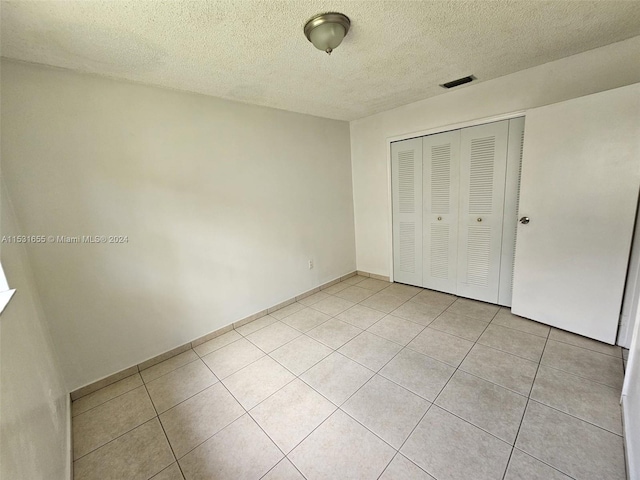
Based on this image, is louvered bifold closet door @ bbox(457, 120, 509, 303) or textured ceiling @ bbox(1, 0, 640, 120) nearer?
textured ceiling @ bbox(1, 0, 640, 120)

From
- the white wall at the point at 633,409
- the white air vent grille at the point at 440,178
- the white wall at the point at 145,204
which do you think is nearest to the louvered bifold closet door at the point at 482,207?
the white air vent grille at the point at 440,178

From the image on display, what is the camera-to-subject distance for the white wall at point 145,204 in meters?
1.68

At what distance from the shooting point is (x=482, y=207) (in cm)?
273

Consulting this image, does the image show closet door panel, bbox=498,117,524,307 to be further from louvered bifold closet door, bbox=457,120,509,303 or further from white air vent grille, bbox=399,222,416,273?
white air vent grille, bbox=399,222,416,273

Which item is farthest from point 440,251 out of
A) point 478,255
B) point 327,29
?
point 327,29

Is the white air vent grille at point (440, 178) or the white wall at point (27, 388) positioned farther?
the white air vent grille at point (440, 178)

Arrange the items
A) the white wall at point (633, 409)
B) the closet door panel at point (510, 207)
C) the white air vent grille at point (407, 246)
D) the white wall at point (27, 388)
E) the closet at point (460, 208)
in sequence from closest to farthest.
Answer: the white wall at point (27, 388) < the white wall at point (633, 409) < the closet door panel at point (510, 207) < the closet at point (460, 208) < the white air vent grille at point (407, 246)

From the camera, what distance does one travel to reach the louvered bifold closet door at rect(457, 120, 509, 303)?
2572 millimetres

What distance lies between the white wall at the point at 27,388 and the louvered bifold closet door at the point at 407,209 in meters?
3.39

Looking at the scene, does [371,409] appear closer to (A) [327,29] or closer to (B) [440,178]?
(A) [327,29]

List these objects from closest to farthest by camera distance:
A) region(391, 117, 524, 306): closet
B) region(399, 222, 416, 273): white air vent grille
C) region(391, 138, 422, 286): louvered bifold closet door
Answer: region(391, 117, 524, 306): closet < region(391, 138, 422, 286): louvered bifold closet door < region(399, 222, 416, 273): white air vent grille

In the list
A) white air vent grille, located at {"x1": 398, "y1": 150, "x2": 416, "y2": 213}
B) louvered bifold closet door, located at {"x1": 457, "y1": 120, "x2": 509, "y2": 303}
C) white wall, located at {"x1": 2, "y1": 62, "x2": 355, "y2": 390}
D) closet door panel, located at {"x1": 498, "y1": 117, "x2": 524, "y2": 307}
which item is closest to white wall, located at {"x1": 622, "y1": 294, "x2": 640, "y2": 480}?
closet door panel, located at {"x1": 498, "y1": 117, "x2": 524, "y2": 307}

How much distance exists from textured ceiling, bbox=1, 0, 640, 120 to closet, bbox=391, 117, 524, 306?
682 mm

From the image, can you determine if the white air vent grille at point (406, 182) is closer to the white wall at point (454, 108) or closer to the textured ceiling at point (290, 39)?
the white wall at point (454, 108)
